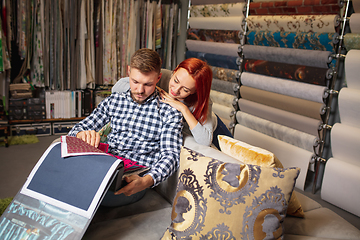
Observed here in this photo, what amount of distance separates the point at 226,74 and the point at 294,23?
1.01m

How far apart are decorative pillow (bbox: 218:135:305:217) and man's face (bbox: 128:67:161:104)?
501 mm

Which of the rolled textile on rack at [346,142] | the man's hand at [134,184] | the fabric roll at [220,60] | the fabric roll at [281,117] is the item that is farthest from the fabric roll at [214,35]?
the man's hand at [134,184]

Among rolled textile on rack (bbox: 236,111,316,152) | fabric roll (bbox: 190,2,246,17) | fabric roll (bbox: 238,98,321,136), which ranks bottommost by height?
rolled textile on rack (bbox: 236,111,316,152)

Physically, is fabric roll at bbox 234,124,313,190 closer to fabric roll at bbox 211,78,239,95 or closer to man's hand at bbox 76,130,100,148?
fabric roll at bbox 211,78,239,95

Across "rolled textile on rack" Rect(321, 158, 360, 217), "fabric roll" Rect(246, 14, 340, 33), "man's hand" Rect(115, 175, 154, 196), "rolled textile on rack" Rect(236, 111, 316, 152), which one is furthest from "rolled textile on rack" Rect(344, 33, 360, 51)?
"man's hand" Rect(115, 175, 154, 196)

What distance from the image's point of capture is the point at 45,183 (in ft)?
3.96

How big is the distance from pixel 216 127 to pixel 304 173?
3.81 ft

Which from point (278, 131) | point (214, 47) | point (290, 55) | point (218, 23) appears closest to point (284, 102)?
point (278, 131)

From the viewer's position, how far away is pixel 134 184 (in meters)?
1.28

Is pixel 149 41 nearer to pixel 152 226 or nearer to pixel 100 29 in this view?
pixel 100 29

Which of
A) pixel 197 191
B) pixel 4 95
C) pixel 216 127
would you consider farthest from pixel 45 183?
pixel 4 95

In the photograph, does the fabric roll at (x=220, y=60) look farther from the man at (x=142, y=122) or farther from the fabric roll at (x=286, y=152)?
the man at (x=142, y=122)

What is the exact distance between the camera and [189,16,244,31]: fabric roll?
342 cm

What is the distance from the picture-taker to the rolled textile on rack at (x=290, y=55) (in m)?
2.53
